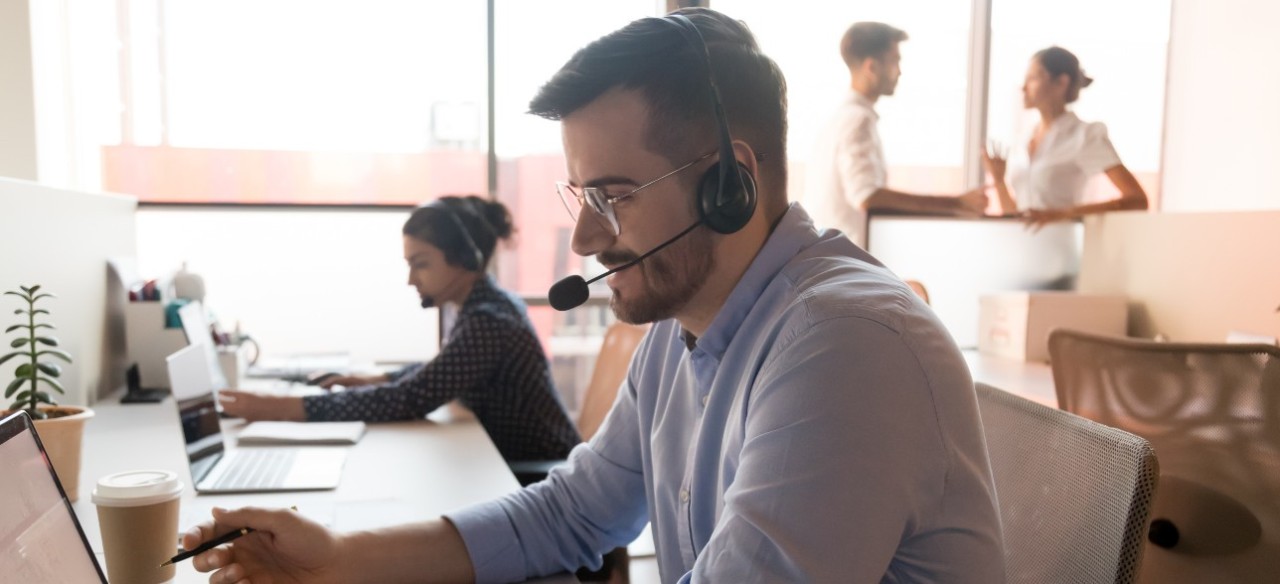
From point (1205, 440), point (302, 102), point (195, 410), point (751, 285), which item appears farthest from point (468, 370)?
point (302, 102)

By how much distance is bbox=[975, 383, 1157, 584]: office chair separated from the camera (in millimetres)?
761

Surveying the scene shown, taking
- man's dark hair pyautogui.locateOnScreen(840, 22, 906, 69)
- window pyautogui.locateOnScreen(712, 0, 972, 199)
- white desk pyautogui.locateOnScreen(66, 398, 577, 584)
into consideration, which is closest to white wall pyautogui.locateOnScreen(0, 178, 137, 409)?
white desk pyautogui.locateOnScreen(66, 398, 577, 584)

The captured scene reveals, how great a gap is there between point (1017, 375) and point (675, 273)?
2.11 m

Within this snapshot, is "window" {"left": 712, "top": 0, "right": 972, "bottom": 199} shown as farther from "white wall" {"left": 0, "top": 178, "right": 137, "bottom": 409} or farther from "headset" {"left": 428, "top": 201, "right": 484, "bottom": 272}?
"white wall" {"left": 0, "top": 178, "right": 137, "bottom": 409}

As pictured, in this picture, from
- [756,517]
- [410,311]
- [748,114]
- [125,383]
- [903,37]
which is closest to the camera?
[756,517]

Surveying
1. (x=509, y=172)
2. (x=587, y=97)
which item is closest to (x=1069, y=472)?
(x=587, y=97)

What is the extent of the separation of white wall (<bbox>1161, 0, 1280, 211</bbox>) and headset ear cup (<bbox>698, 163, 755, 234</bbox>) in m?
3.78

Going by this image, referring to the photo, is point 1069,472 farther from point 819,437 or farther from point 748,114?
point 748,114

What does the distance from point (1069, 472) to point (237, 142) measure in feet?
10.1

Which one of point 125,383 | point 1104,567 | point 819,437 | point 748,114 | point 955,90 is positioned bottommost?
point 125,383

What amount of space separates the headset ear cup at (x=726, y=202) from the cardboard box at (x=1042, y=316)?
2.28 meters

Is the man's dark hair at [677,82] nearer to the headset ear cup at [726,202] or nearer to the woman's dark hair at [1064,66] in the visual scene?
the headset ear cup at [726,202]

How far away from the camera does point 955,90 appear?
12.9ft

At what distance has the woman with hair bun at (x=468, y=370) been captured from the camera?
1.99m
